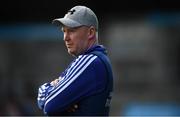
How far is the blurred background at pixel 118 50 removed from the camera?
455 inches

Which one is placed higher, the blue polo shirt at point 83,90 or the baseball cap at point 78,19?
the baseball cap at point 78,19

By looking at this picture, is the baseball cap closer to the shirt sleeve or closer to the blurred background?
the shirt sleeve

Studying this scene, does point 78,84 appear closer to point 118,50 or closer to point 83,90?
point 83,90

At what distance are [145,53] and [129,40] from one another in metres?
0.32

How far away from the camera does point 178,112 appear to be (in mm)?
10562

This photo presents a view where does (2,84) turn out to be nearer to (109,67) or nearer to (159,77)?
(159,77)

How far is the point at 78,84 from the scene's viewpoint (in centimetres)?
462

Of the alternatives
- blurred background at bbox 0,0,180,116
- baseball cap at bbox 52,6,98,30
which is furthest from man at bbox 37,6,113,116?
blurred background at bbox 0,0,180,116

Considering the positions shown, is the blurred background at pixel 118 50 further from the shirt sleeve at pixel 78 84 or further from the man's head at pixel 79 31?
the shirt sleeve at pixel 78 84

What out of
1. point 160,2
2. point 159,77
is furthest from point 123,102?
point 160,2

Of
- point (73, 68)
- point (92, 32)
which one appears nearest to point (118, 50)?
point (92, 32)

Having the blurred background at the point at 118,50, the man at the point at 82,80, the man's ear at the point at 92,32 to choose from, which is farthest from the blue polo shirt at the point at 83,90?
the blurred background at the point at 118,50

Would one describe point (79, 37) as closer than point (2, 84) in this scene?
Yes

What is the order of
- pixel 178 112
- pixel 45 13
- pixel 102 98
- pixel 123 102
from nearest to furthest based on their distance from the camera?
pixel 102 98 → pixel 178 112 → pixel 123 102 → pixel 45 13
